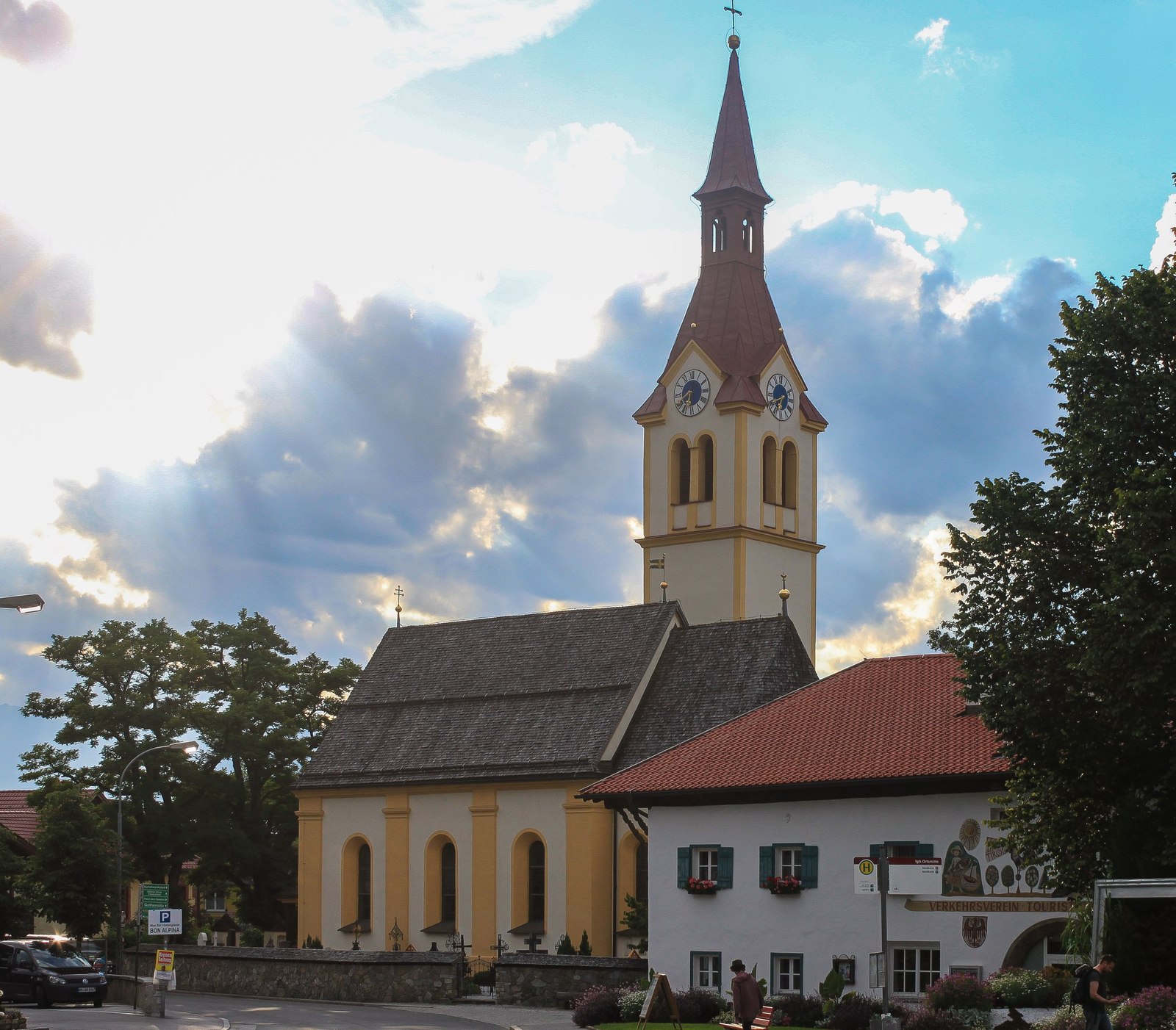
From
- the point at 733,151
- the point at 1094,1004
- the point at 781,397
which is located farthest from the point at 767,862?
the point at 733,151

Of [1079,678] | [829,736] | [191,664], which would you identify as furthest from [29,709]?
[1079,678]

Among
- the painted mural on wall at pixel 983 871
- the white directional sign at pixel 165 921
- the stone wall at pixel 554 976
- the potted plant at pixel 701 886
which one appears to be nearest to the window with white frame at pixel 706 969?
the stone wall at pixel 554 976

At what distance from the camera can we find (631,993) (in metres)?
37.4

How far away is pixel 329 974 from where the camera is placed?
4750 centimetres

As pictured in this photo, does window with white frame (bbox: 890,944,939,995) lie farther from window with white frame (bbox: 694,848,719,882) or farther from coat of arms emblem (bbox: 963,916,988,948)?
window with white frame (bbox: 694,848,719,882)

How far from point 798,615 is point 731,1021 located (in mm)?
39910

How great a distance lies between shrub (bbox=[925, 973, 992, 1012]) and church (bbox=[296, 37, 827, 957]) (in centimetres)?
1339

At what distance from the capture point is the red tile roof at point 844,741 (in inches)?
1527

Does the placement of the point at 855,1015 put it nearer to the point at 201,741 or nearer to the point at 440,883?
the point at 440,883

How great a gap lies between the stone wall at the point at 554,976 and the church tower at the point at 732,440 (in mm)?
29442

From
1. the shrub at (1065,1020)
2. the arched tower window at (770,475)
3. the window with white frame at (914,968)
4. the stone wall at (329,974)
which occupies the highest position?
the arched tower window at (770,475)

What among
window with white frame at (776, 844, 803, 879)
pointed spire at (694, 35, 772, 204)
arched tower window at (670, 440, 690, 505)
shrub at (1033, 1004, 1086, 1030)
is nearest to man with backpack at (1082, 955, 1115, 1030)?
shrub at (1033, 1004, 1086, 1030)

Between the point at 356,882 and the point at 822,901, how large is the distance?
2526 cm

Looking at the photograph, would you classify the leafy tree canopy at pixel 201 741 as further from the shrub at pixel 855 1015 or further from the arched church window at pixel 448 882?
the shrub at pixel 855 1015
